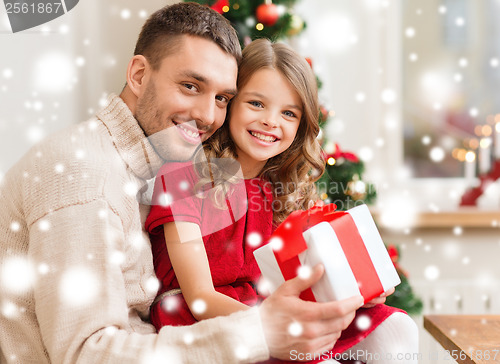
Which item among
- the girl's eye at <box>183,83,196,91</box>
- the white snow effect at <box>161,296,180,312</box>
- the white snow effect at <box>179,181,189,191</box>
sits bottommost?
the white snow effect at <box>161,296,180,312</box>

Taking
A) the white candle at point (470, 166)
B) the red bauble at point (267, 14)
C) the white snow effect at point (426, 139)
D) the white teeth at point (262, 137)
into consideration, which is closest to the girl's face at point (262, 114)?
the white teeth at point (262, 137)

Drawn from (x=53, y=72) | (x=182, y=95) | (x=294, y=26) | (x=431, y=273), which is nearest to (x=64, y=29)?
(x=53, y=72)

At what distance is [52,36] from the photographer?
3.59ft

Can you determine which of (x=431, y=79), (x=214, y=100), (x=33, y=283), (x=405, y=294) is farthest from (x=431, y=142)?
(x=33, y=283)

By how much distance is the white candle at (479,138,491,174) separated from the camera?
221cm

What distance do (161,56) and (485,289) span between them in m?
1.74

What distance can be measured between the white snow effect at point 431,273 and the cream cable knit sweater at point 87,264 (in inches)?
60.2

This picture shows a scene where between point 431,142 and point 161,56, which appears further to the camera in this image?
point 431,142

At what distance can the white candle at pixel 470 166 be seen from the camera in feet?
7.30

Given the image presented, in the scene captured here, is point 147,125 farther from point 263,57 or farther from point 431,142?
point 431,142

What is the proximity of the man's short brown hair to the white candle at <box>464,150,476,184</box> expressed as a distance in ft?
5.12

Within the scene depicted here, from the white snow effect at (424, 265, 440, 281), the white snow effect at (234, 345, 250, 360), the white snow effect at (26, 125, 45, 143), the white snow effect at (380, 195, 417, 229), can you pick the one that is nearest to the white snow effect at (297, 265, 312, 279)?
the white snow effect at (234, 345, 250, 360)

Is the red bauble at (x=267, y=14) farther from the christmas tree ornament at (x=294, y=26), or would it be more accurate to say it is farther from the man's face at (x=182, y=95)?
the man's face at (x=182, y=95)

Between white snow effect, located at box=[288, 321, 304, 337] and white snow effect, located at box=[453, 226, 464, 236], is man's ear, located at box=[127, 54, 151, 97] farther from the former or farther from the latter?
white snow effect, located at box=[453, 226, 464, 236]
